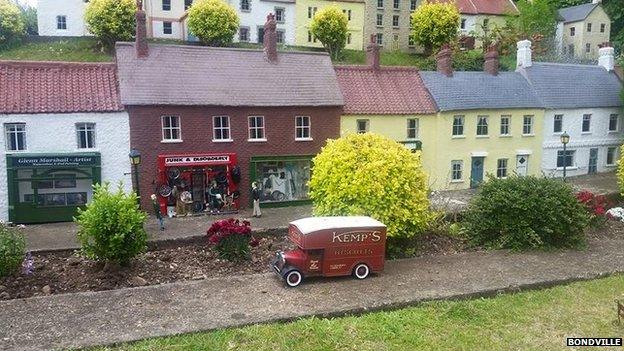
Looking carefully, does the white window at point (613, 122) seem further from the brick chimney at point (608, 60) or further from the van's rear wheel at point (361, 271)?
the van's rear wheel at point (361, 271)

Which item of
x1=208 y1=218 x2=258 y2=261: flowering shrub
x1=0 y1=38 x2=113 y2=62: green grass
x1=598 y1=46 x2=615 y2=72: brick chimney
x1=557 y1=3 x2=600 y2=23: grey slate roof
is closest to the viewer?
x1=208 y1=218 x2=258 y2=261: flowering shrub

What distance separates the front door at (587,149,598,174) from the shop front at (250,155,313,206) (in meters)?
19.7

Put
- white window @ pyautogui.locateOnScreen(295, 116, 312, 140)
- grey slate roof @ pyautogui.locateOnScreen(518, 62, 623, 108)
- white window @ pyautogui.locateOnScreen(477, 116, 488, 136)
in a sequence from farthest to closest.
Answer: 1. grey slate roof @ pyautogui.locateOnScreen(518, 62, 623, 108)
2. white window @ pyautogui.locateOnScreen(477, 116, 488, 136)
3. white window @ pyautogui.locateOnScreen(295, 116, 312, 140)

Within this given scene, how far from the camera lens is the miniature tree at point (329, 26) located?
4472 centimetres

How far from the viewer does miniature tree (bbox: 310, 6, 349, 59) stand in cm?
4472

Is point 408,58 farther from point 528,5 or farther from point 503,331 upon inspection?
point 503,331

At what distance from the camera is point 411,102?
1106 inches

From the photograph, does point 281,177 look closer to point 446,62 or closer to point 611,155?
point 446,62

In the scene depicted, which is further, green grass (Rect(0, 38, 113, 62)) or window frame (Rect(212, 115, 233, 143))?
green grass (Rect(0, 38, 113, 62))

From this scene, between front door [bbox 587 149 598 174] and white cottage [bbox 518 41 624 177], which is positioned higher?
white cottage [bbox 518 41 624 177]

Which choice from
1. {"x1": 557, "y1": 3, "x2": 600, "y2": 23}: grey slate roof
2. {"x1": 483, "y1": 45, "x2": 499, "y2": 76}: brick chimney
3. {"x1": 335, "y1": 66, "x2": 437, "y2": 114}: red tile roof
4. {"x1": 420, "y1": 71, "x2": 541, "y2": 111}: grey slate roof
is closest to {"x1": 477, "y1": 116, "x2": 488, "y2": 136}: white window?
{"x1": 420, "y1": 71, "x2": 541, "y2": 111}: grey slate roof

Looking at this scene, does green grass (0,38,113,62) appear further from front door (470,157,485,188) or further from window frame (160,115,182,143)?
front door (470,157,485,188)

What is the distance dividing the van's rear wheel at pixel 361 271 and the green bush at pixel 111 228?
615 cm

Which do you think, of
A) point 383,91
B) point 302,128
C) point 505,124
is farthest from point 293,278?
point 505,124
